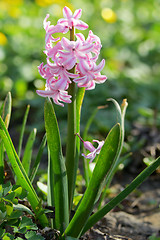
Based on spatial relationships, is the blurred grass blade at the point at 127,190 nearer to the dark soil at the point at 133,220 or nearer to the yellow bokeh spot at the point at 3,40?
the dark soil at the point at 133,220

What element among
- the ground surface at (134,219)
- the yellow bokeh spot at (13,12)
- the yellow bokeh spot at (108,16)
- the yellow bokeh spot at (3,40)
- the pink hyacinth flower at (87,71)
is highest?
the yellow bokeh spot at (108,16)

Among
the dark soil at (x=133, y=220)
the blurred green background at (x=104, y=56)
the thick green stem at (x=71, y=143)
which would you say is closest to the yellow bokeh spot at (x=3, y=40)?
the blurred green background at (x=104, y=56)

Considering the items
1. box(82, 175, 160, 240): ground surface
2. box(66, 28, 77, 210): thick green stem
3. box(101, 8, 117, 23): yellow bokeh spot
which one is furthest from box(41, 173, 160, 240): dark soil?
box(101, 8, 117, 23): yellow bokeh spot

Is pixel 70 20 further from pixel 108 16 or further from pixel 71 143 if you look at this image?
pixel 108 16

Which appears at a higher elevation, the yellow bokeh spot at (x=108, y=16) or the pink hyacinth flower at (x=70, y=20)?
the yellow bokeh spot at (x=108, y=16)

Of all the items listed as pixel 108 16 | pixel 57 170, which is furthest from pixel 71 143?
pixel 108 16

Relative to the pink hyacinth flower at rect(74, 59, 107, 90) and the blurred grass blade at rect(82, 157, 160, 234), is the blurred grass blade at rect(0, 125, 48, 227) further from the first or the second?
the pink hyacinth flower at rect(74, 59, 107, 90)
